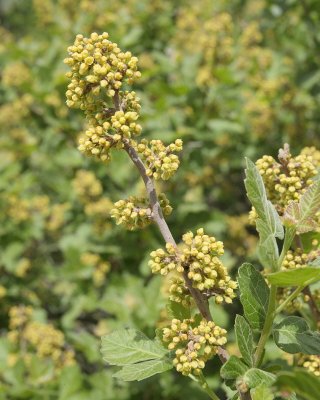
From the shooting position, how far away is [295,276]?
157cm

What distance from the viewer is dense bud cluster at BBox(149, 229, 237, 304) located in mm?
1804

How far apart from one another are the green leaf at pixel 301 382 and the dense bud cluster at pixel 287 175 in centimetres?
97

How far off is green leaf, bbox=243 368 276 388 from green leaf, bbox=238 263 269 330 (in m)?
0.18

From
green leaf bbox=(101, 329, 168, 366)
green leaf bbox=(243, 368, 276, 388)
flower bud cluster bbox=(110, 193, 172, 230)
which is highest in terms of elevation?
flower bud cluster bbox=(110, 193, 172, 230)

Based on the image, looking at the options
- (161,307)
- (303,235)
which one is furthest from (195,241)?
(161,307)

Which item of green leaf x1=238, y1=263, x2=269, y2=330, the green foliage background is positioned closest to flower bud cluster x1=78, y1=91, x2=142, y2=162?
green leaf x1=238, y1=263, x2=269, y2=330

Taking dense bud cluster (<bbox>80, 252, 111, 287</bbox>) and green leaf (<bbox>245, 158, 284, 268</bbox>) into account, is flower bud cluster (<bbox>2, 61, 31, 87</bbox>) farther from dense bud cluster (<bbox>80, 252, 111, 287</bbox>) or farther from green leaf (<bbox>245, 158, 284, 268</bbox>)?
green leaf (<bbox>245, 158, 284, 268</bbox>)

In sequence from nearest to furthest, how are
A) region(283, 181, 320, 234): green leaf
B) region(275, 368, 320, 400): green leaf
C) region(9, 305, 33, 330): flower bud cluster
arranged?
region(275, 368, 320, 400): green leaf → region(283, 181, 320, 234): green leaf → region(9, 305, 33, 330): flower bud cluster

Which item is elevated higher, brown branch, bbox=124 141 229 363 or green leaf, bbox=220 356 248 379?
brown branch, bbox=124 141 229 363

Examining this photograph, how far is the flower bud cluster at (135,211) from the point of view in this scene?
192cm

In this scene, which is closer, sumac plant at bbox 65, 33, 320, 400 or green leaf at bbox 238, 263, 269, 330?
sumac plant at bbox 65, 33, 320, 400

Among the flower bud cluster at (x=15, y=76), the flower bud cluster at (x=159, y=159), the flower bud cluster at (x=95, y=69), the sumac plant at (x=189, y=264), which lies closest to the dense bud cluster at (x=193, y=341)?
the sumac plant at (x=189, y=264)

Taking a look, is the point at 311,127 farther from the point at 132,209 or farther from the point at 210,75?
the point at 132,209

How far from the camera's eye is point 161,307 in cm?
402
